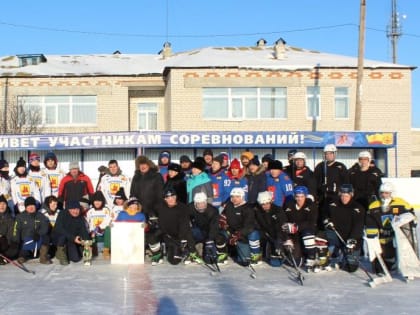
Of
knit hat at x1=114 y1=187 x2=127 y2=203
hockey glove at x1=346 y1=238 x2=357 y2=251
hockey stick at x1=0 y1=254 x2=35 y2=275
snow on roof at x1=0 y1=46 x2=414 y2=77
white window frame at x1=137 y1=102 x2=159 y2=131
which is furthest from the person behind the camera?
white window frame at x1=137 y1=102 x2=159 y2=131

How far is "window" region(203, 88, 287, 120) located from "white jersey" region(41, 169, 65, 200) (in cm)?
1492

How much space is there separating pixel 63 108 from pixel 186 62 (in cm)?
598

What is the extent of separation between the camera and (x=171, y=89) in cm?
2352

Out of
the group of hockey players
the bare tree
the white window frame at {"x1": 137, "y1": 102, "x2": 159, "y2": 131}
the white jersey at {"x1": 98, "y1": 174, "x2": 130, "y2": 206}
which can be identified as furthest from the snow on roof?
the group of hockey players

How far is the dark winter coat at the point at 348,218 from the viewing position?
7.23m

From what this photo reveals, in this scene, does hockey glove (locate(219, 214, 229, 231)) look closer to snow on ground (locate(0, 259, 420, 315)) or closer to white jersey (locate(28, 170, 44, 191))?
snow on ground (locate(0, 259, 420, 315))

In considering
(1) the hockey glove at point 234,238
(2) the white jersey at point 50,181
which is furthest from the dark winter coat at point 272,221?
(2) the white jersey at point 50,181

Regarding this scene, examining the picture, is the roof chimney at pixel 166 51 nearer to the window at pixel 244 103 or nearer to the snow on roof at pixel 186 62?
the snow on roof at pixel 186 62

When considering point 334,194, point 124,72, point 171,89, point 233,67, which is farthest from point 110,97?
point 334,194

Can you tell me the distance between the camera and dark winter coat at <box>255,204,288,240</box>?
24.5 ft

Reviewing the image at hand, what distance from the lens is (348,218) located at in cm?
738

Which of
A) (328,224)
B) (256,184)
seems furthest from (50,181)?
(328,224)

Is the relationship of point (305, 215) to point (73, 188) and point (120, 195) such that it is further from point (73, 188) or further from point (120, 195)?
point (73, 188)

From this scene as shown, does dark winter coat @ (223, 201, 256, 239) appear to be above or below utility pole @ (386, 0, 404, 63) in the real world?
below
